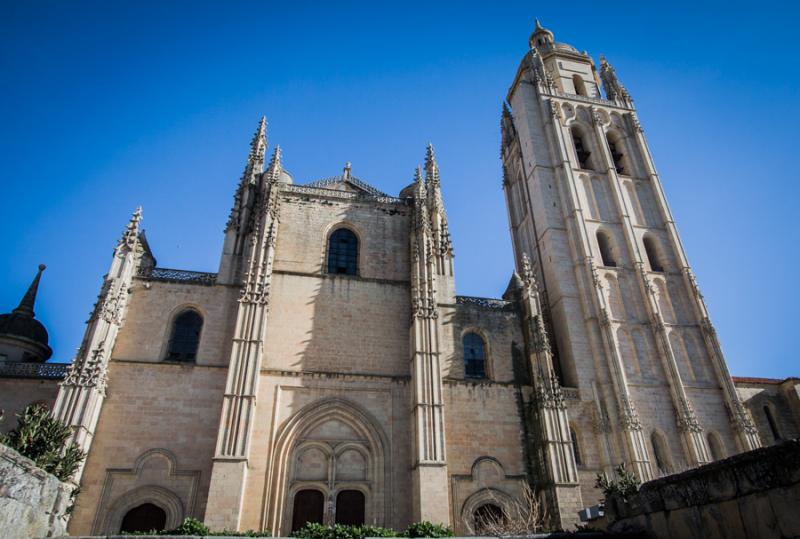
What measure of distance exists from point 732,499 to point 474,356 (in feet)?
46.5

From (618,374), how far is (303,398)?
1156 cm

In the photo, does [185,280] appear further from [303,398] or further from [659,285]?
[659,285]

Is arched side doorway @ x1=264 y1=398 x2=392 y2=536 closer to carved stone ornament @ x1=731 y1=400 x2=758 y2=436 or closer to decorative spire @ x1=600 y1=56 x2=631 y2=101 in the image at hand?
carved stone ornament @ x1=731 y1=400 x2=758 y2=436

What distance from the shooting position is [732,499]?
5035mm

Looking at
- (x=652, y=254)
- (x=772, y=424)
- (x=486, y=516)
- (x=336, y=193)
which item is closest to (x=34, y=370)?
(x=336, y=193)

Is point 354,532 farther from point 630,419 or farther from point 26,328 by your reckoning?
point 26,328

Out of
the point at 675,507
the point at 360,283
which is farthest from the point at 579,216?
the point at 675,507

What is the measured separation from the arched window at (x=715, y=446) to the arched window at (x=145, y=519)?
742 inches

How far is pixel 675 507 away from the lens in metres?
5.87

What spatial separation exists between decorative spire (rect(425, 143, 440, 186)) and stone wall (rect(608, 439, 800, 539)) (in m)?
16.9

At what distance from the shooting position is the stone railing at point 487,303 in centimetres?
2008

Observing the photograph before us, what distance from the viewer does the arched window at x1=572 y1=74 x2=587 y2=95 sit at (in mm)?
30219

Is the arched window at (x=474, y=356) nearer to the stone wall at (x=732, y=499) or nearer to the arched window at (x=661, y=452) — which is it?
the arched window at (x=661, y=452)

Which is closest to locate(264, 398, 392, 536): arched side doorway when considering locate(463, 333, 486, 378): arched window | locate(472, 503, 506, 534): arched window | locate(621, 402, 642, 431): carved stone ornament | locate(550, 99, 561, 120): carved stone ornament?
locate(472, 503, 506, 534): arched window
